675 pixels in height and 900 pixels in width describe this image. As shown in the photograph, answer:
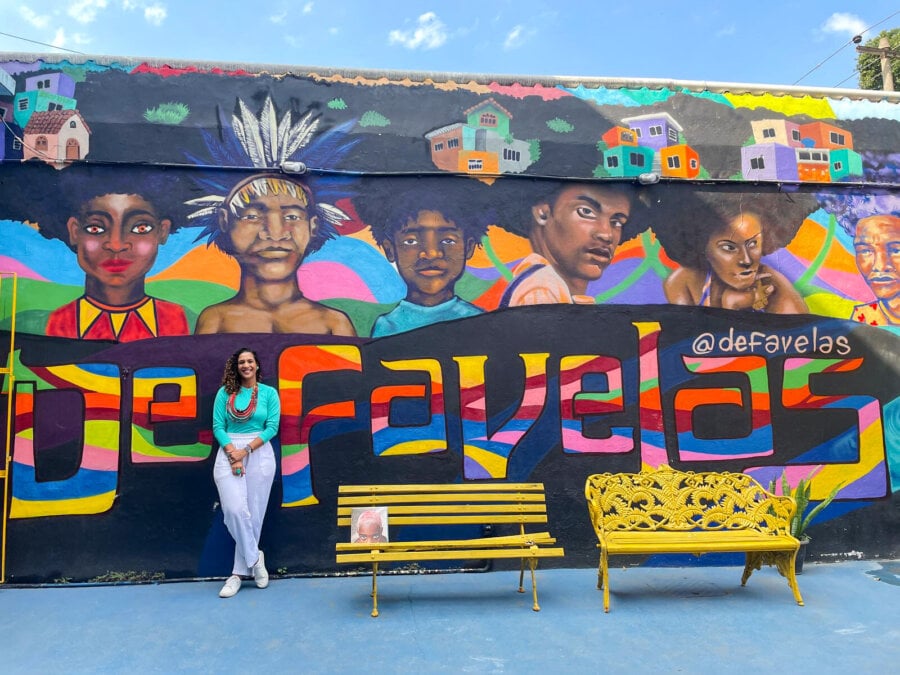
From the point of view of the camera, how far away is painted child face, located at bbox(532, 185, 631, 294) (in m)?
6.39

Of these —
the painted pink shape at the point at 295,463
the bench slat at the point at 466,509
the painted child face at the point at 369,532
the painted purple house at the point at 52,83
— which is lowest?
the painted child face at the point at 369,532

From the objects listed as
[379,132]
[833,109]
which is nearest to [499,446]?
[379,132]

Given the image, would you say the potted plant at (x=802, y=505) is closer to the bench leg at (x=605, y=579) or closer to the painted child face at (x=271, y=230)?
the bench leg at (x=605, y=579)

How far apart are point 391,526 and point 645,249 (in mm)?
3370

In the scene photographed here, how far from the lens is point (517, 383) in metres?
6.20

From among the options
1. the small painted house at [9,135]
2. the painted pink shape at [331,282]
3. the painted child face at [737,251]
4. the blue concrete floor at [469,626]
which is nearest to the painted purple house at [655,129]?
the painted child face at [737,251]

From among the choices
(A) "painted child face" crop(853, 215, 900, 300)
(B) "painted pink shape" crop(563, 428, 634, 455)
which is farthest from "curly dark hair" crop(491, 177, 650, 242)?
(A) "painted child face" crop(853, 215, 900, 300)

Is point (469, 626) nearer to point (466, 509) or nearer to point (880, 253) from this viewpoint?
point (466, 509)

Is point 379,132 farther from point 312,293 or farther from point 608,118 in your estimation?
point 608,118

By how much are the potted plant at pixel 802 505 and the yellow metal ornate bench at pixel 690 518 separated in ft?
1.00

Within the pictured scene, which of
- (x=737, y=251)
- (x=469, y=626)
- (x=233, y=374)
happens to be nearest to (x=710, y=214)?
(x=737, y=251)

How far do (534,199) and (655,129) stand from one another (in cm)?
137

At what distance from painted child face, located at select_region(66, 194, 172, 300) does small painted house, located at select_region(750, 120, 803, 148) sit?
5.48 m

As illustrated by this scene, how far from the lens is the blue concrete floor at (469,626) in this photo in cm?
404
